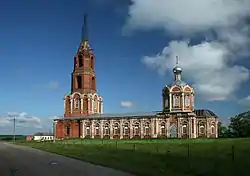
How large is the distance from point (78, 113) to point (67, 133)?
20.6ft

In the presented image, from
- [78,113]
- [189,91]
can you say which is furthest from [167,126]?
[78,113]

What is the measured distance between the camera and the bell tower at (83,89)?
108625 mm

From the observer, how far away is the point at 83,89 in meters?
110

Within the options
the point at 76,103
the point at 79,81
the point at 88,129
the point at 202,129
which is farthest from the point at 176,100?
the point at 79,81

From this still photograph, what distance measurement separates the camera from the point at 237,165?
73.6ft

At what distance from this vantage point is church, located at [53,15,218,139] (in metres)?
95.1

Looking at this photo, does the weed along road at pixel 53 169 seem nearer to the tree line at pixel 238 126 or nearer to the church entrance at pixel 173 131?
the church entrance at pixel 173 131

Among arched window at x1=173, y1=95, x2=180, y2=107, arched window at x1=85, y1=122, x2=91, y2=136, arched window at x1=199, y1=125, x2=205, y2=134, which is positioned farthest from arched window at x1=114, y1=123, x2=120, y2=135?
arched window at x1=199, y1=125, x2=205, y2=134

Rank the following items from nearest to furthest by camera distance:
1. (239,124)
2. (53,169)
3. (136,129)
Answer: (53,169), (136,129), (239,124)

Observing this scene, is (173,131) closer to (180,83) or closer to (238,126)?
(180,83)

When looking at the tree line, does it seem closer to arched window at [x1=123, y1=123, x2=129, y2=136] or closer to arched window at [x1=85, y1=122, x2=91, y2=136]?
arched window at [x1=123, y1=123, x2=129, y2=136]

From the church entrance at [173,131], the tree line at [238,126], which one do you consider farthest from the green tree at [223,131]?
the church entrance at [173,131]

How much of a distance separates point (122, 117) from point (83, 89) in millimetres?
14811

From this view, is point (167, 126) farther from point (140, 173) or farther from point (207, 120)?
point (140, 173)
